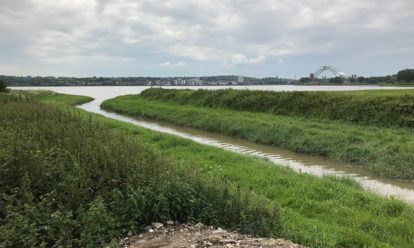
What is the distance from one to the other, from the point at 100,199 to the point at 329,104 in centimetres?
2168

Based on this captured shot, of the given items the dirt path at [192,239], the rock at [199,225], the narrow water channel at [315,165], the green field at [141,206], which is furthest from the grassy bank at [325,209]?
the rock at [199,225]

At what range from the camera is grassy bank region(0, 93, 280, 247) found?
18.3 ft

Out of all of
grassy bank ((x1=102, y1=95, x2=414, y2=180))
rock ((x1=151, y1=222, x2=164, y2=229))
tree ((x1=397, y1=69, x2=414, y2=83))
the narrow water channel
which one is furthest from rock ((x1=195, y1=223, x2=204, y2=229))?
tree ((x1=397, y1=69, x2=414, y2=83))

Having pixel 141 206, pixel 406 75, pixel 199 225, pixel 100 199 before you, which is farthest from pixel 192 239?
pixel 406 75

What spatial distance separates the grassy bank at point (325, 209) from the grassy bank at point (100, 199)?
2.35 feet

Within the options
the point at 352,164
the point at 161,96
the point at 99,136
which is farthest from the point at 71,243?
the point at 161,96

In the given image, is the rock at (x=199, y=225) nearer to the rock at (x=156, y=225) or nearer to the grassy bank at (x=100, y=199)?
the grassy bank at (x=100, y=199)

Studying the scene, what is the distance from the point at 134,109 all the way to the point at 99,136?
114ft

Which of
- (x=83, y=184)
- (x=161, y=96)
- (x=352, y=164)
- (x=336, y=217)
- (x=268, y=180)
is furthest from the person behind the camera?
(x=161, y=96)

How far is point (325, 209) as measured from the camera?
29.2ft

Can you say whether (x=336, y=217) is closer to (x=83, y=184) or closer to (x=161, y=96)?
(x=83, y=184)

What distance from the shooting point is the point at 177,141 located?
19078 mm

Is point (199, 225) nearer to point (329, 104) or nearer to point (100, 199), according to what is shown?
point (100, 199)

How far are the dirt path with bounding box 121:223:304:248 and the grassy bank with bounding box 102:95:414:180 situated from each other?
30.3 ft
